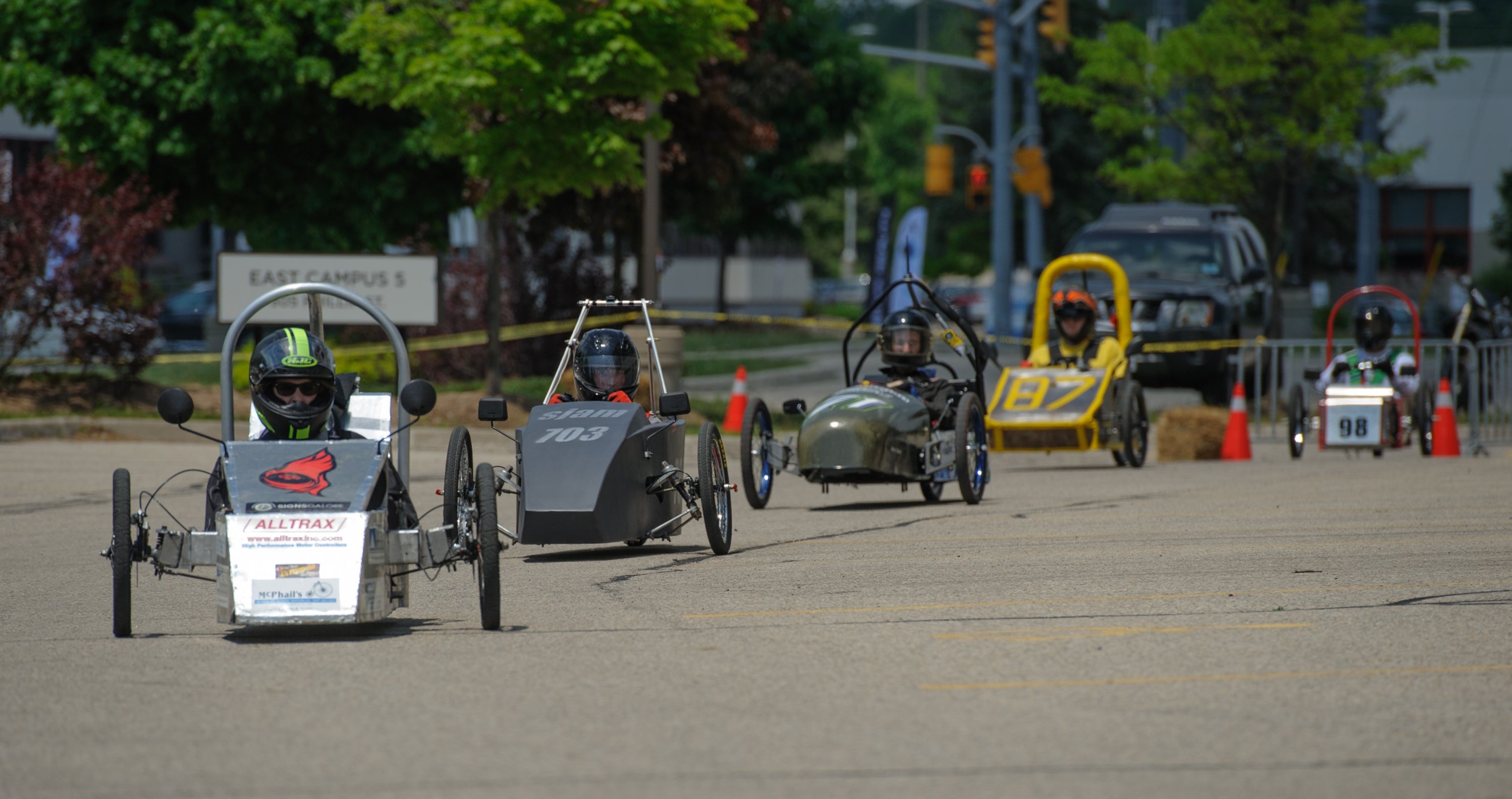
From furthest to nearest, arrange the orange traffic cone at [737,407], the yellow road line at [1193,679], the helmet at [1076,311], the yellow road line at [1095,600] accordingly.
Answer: the orange traffic cone at [737,407] < the helmet at [1076,311] < the yellow road line at [1095,600] < the yellow road line at [1193,679]

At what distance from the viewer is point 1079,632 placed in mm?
8094

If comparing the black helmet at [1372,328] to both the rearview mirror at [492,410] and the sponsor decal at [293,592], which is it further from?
the sponsor decal at [293,592]

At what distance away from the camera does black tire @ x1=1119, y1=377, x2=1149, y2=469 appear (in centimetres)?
1742

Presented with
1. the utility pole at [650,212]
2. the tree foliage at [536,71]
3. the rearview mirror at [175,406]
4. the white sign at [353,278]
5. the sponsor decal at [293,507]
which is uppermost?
the tree foliage at [536,71]

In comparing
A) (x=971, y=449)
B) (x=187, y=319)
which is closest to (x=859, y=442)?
(x=971, y=449)

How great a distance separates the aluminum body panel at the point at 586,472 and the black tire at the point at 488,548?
78.6 inches

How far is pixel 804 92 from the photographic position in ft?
140

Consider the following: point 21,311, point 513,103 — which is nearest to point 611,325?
point 513,103

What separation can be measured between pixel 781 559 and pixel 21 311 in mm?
11792

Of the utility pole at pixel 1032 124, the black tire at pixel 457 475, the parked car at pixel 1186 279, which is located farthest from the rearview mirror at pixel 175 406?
the utility pole at pixel 1032 124

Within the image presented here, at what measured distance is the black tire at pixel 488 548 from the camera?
8.00 m

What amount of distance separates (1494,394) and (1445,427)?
1201 mm

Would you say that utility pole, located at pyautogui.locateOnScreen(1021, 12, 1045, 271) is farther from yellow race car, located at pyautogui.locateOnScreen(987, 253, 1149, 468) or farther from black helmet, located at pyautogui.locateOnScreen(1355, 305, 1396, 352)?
yellow race car, located at pyautogui.locateOnScreen(987, 253, 1149, 468)

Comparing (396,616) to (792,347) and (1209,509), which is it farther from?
(792,347)
